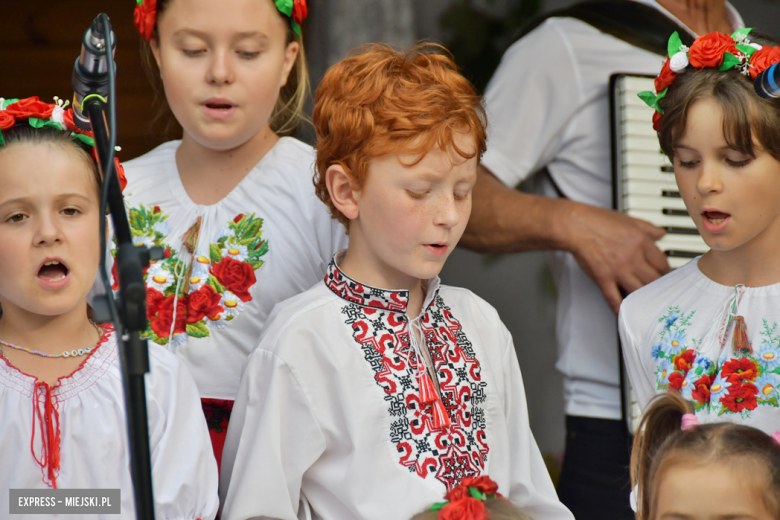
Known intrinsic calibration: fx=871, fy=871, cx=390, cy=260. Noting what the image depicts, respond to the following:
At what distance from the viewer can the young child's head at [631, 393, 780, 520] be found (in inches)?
63.2

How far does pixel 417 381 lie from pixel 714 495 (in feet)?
2.10

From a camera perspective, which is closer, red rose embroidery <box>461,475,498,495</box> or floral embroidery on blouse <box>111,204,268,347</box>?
red rose embroidery <box>461,475,498,495</box>

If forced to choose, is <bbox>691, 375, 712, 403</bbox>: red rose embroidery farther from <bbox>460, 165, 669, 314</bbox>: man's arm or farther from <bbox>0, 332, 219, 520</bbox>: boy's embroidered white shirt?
<bbox>0, 332, 219, 520</bbox>: boy's embroidered white shirt

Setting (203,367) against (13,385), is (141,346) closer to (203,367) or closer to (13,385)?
(13,385)

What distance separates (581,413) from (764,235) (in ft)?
3.57

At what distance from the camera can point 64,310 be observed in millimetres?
1766

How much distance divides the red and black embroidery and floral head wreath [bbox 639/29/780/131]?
838mm

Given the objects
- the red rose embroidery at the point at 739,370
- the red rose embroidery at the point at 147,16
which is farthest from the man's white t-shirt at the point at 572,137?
the red rose embroidery at the point at 147,16

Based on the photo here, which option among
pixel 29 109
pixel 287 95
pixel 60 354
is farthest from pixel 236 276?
pixel 287 95

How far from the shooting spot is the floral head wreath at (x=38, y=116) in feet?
5.92

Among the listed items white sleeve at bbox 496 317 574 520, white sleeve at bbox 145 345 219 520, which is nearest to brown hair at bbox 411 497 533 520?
white sleeve at bbox 496 317 574 520

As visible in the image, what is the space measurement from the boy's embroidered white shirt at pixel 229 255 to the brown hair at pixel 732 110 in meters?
0.88

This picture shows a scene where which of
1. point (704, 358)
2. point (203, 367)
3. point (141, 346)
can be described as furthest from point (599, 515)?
point (141, 346)

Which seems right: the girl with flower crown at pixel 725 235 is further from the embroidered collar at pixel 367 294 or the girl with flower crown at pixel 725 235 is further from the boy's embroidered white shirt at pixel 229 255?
the boy's embroidered white shirt at pixel 229 255
